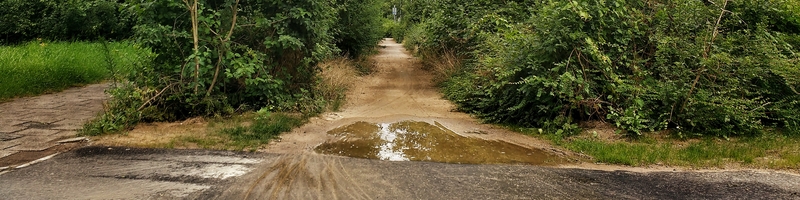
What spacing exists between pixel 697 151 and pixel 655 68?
84.9 inches

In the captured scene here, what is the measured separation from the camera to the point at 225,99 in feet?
27.5

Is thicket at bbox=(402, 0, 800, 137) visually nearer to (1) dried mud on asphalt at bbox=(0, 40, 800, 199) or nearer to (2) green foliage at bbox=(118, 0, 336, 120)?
(1) dried mud on asphalt at bbox=(0, 40, 800, 199)

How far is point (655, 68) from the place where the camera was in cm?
838

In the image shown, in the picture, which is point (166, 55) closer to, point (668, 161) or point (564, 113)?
point (564, 113)

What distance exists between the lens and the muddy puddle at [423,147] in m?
6.36

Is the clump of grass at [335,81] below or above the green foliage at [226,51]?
below

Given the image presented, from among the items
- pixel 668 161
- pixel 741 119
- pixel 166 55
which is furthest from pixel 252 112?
pixel 741 119

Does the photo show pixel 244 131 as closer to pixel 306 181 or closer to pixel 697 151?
pixel 306 181

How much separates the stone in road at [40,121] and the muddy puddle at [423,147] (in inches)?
142

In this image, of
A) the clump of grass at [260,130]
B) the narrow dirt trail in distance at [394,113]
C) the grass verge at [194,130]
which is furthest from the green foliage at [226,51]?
the narrow dirt trail in distance at [394,113]

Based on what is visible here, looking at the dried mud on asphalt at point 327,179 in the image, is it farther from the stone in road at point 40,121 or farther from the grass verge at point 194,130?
the stone in road at point 40,121

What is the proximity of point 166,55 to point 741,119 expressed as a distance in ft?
30.2

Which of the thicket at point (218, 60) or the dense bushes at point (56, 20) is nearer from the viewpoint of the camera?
the thicket at point (218, 60)

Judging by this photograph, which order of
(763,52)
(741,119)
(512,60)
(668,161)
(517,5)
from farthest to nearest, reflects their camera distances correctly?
(517,5) < (512,60) < (763,52) < (741,119) < (668,161)
